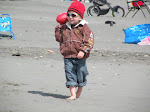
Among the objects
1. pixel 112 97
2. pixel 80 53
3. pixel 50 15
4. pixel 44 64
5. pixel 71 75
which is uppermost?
pixel 80 53

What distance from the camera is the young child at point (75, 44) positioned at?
458 centimetres

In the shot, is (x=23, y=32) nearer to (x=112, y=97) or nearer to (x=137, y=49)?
(x=137, y=49)

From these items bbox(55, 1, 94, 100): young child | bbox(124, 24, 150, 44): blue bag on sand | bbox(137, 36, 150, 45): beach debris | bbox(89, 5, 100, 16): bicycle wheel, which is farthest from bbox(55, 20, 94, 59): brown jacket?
bbox(89, 5, 100, 16): bicycle wheel

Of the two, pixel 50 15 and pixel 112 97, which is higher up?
pixel 112 97

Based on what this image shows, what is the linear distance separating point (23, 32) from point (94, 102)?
8.80 metres

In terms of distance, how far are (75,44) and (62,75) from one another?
6.79 feet

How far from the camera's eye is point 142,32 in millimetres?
11492

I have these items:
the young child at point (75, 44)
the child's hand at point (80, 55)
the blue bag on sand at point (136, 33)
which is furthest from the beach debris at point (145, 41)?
the child's hand at point (80, 55)

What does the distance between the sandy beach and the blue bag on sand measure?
32cm

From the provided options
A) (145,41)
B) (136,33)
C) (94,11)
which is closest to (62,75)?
(145,41)

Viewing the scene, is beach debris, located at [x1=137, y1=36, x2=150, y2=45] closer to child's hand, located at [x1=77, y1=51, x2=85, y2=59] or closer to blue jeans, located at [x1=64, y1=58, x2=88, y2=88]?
blue jeans, located at [x1=64, y1=58, x2=88, y2=88]

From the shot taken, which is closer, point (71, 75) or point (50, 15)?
point (71, 75)

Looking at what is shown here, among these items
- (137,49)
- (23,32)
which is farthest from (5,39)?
(137,49)

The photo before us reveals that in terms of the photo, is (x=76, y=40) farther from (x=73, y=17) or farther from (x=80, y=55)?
(x=73, y=17)
